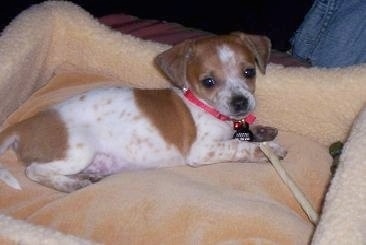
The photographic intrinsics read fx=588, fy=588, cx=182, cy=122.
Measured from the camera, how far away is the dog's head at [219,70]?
124 inches

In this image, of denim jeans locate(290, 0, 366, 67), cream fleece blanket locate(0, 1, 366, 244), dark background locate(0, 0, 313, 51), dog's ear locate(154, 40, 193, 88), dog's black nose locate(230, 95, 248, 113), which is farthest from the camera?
dark background locate(0, 0, 313, 51)

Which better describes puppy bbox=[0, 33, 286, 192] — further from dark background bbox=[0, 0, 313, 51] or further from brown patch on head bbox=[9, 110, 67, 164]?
dark background bbox=[0, 0, 313, 51]

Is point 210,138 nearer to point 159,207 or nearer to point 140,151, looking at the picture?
point 140,151

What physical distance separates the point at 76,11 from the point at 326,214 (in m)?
2.20

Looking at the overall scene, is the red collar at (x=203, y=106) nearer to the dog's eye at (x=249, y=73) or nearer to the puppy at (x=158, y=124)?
the puppy at (x=158, y=124)

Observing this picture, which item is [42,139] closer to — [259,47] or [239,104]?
[239,104]

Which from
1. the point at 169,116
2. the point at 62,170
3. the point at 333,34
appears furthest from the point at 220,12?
the point at 62,170

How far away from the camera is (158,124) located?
128 inches

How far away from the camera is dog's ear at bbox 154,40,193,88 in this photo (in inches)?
127

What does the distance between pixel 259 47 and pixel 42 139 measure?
1308 millimetres

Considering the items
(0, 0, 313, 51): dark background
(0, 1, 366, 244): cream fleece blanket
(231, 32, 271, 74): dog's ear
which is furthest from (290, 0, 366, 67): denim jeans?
(231, 32, 271, 74): dog's ear

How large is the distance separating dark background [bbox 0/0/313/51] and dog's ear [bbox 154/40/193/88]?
124 centimetres

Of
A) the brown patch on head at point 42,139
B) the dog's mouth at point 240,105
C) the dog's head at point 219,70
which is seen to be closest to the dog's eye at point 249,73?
the dog's head at point 219,70

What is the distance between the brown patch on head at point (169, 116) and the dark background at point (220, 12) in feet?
4.34
